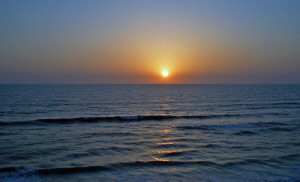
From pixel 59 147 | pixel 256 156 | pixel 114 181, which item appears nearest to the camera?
pixel 114 181

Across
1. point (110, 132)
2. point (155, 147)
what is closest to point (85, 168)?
point (155, 147)

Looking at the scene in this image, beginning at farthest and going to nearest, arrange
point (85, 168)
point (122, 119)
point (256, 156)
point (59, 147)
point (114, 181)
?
point (122, 119) < point (59, 147) < point (256, 156) < point (85, 168) < point (114, 181)

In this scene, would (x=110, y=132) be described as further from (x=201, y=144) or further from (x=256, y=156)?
(x=256, y=156)

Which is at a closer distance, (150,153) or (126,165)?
(126,165)

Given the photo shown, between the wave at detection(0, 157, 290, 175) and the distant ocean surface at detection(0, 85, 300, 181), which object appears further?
the wave at detection(0, 157, 290, 175)

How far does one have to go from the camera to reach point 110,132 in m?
20.8

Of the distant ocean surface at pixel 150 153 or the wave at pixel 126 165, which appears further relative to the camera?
the wave at pixel 126 165

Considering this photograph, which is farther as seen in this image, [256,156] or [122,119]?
[122,119]

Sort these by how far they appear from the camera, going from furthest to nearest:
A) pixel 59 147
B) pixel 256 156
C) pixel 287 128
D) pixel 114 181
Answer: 1. pixel 287 128
2. pixel 59 147
3. pixel 256 156
4. pixel 114 181

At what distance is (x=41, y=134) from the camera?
1969cm

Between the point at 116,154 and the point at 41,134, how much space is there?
9424 mm

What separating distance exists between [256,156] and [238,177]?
3.83 m

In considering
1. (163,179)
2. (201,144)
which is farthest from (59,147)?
(201,144)

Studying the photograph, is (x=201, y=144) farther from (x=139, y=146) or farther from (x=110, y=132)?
(x=110, y=132)
